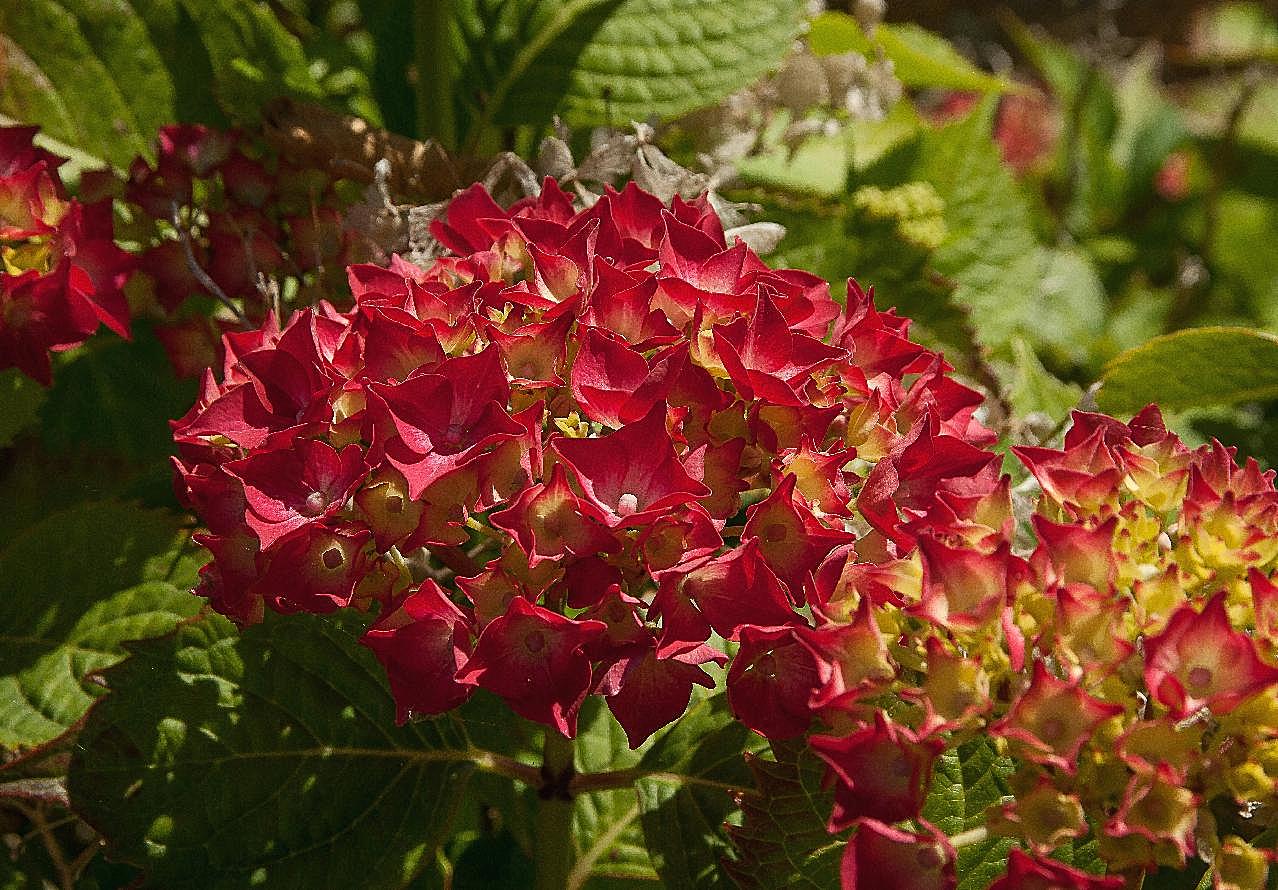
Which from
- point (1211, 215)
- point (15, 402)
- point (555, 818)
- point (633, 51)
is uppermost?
point (633, 51)

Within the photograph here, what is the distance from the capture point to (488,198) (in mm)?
811

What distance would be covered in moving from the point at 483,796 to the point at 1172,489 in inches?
21.4

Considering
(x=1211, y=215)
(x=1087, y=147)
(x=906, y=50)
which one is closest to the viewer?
(x=906, y=50)

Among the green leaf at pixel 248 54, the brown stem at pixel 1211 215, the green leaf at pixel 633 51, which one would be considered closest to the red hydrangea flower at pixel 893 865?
the green leaf at pixel 633 51

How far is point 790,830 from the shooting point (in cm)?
70

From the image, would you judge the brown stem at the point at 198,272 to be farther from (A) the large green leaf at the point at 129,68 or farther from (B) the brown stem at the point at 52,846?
(B) the brown stem at the point at 52,846

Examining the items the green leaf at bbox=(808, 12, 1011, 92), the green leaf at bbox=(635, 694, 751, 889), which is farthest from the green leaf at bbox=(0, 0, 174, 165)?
the green leaf at bbox=(635, 694, 751, 889)

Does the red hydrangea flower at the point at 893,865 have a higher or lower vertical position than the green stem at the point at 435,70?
lower

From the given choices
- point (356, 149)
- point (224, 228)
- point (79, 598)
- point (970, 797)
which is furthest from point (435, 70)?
point (970, 797)

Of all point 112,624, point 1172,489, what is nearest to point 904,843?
point 1172,489

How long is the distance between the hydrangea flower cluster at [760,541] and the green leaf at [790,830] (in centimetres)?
3

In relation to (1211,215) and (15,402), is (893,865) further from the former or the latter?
(1211,215)

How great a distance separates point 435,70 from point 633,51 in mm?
174

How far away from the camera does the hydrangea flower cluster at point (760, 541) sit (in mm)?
546
